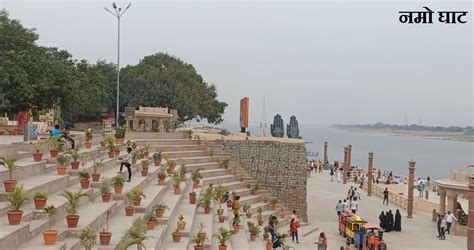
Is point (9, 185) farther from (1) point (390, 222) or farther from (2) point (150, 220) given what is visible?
(1) point (390, 222)

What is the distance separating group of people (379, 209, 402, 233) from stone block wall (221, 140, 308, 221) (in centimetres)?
372

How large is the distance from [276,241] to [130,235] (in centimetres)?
659

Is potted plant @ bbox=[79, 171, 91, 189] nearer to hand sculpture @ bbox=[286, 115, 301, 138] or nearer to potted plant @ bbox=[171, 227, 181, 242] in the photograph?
potted plant @ bbox=[171, 227, 181, 242]

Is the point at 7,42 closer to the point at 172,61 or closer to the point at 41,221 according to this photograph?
the point at 41,221

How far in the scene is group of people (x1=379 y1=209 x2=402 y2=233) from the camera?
775 inches

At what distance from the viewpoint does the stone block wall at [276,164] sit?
22.5 meters

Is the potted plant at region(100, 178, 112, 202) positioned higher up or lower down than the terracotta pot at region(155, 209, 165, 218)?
higher up

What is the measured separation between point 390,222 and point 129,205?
1229cm

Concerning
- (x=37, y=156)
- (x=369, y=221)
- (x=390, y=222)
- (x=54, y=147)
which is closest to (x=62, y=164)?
(x=37, y=156)

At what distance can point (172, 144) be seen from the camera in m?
22.5

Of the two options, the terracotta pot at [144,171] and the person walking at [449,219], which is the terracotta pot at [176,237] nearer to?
the terracotta pot at [144,171]

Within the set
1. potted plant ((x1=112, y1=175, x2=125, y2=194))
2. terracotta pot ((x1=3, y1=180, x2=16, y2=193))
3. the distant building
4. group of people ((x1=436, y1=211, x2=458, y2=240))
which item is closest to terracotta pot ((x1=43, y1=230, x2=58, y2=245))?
terracotta pot ((x1=3, y1=180, x2=16, y2=193))

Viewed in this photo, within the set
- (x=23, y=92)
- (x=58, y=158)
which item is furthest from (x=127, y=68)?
(x=58, y=158)

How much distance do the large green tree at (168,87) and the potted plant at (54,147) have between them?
1203 inches
